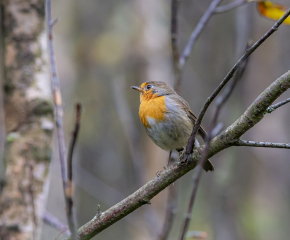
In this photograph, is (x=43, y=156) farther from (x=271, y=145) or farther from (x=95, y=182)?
(x=95, y=182)

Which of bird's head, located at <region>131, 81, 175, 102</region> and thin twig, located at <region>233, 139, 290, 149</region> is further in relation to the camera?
bird's head, located at <region>131, 81, 175, 102</region>

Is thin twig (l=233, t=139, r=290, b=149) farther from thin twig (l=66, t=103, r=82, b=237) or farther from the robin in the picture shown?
the robin

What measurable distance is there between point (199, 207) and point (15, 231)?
705 cm

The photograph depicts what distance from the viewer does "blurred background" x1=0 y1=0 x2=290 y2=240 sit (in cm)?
556

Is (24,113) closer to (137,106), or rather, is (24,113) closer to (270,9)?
(270,9)

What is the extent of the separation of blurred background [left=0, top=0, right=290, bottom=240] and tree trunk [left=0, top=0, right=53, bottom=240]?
1.85m

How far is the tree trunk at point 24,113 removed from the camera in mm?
2512

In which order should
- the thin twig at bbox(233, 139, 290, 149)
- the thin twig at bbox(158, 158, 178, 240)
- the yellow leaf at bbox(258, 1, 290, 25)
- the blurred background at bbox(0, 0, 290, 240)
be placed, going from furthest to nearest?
the blurred background at bbox(0, 0, 290, 240), the yellow leaf at bbox(258, 1, 290, 25), the thin twig at bbox(158, 158, 178, 240), the thin twig at bbox(233, 139, 290, 149)

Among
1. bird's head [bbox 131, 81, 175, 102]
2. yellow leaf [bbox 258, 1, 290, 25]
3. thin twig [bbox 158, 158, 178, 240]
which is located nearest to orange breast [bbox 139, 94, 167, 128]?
bird's head [bbox 131, 81, 175, 102]

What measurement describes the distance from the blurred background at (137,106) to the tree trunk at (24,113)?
185cm

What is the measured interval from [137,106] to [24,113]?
4.71 meters

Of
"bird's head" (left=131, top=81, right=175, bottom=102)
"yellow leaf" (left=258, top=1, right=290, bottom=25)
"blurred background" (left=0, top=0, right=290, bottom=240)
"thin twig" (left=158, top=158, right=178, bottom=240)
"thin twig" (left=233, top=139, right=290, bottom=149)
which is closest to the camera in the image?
"thin twig" (left=233, top=139, right=290, bottom=149)

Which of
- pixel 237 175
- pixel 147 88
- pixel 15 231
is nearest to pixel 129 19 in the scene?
pixel 147 88

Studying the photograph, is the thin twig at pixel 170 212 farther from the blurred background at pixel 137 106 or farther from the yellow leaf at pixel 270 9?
the yellow leaf at pixel 270 9
